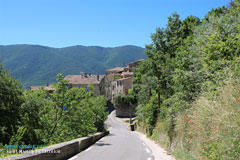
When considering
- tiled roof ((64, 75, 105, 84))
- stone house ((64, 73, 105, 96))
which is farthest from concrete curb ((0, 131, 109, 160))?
tiled roof ((64, 75, 105, 84))


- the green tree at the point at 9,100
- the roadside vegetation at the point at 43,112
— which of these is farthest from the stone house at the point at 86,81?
the green tree at the point at 9,100

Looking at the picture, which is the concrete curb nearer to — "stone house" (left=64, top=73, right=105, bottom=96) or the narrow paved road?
the narrow paved road

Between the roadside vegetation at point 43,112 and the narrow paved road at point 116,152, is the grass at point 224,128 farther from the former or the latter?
the roadside vegetation at point 43,112

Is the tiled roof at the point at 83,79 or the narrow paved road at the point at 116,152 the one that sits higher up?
the tiled roof at the point at 83,79

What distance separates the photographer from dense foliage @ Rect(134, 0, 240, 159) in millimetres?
9578

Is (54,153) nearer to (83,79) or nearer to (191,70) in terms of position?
(191,70)

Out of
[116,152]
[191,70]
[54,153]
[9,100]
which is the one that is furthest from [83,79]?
[54,153]

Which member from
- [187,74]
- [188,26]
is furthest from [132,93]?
[187,74]

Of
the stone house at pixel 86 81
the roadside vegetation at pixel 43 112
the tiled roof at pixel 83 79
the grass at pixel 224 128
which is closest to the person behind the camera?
the grass at pixel 224 128

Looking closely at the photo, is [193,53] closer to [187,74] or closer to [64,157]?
[187,74]

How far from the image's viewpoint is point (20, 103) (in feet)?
59.1

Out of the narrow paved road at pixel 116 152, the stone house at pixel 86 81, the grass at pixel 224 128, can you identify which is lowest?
the narrow paved road at pixel 116 152

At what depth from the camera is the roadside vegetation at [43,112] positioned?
16953 mm

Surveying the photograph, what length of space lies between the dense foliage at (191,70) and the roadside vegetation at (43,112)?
6.86m
